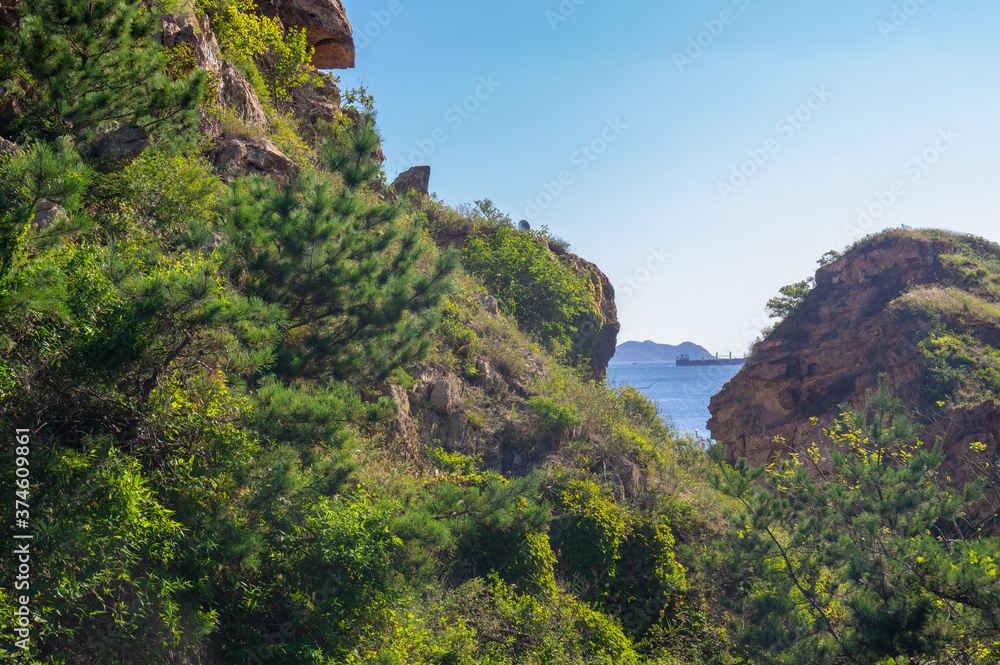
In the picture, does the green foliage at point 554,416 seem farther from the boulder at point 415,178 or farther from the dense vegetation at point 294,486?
the boulder at point 415,178

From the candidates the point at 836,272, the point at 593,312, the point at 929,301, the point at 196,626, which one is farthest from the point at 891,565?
the point at 836,272

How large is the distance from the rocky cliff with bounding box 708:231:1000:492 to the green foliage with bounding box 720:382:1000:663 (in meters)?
14.0

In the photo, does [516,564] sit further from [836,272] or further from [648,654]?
[836,272]

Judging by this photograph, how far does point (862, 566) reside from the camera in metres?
6.72

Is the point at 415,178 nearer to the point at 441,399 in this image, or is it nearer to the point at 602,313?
the point at 602,313

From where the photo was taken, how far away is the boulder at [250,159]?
10.6m

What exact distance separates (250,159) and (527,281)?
37.1ft

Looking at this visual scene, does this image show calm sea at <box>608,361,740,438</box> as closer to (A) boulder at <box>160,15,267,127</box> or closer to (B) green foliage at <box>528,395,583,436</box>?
(B) green foliage at <box>528,395,583,436</box>

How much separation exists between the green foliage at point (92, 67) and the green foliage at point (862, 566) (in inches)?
386

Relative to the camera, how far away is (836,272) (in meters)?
30.3

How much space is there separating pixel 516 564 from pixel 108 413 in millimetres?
6225

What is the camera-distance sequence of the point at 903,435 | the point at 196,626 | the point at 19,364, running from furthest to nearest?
the point at 903,435
the point at 196,626
the point at 19,364

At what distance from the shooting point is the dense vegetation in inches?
186

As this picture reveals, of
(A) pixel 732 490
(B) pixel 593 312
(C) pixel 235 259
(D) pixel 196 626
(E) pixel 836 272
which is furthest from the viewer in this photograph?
(E) pixel 836 272
